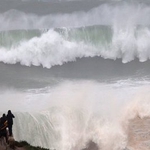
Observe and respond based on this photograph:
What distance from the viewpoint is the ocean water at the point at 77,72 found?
20.4 m

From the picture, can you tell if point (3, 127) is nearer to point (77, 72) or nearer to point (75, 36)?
point (77, 72)

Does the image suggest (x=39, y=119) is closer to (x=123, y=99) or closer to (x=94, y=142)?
(x=94, y=142)

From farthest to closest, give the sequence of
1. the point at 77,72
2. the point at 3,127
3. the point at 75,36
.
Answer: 1. the point at 75,36
2. the point at 77,72
3. the point at 3,127

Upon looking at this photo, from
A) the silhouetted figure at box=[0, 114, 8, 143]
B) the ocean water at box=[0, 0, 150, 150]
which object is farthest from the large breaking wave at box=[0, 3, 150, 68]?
the silhouetted figure at box=[0, 114, 8, 143]

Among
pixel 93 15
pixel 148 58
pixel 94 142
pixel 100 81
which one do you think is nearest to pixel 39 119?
pixel 94 142

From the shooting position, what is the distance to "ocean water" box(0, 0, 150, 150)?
66.8 feet

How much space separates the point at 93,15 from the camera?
115 feet

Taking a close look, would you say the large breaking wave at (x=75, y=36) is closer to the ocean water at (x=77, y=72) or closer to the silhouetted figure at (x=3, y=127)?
the ocean water at (x=77, y=72)

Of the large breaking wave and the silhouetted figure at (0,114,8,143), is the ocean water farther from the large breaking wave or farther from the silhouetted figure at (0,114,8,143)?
the silhouetted figure at (0,114,8,143)

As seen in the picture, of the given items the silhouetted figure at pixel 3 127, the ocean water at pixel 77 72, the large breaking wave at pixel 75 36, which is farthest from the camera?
the large breaking wave at pixel 75 36

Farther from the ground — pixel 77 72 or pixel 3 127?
pixel 77 72

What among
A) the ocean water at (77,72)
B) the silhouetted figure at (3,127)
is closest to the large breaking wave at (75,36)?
the ocean water at (77,72)

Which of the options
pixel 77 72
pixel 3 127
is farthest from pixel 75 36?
pixel 3 127

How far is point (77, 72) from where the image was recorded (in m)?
27.4
